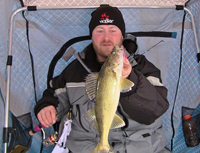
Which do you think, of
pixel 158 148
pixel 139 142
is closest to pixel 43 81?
pixel 139 142

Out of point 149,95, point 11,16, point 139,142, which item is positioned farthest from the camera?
point 11,16

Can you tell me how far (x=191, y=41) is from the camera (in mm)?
2398

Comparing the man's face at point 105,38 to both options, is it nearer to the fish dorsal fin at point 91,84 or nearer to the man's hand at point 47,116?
the fish dorsal fin at point 91,84

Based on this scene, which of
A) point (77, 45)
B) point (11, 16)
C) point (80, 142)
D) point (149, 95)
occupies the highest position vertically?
point (11, 16)

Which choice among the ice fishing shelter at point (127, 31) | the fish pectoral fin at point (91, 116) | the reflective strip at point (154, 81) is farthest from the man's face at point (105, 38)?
the fish pectoral fin at point (91, 116)

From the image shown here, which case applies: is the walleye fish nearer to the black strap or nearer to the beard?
the beard

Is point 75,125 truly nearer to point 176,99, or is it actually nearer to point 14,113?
point 14,113

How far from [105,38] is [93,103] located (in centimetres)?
67

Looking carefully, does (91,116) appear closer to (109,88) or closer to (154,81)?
(109,88)

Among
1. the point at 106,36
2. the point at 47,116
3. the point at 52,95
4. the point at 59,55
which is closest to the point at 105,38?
the point at 106,36

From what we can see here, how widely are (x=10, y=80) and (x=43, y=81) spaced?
432 millimetres

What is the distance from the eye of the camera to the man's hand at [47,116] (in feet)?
6.31

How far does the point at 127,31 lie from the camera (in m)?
2.48

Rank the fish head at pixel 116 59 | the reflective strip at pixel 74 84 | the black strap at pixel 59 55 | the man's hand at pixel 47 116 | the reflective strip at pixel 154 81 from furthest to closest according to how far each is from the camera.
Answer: the black strap at pixel 59 55, the reflective strip at pixel 74 84, the man's hand at pixel 47 116, the reflective strip at pixel 154 81, the fish head at pixel 116 59
